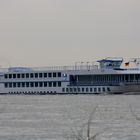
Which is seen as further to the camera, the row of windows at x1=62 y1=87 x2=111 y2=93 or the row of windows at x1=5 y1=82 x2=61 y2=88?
the row of windows at x1=5 y1=82 x2=61 y2=88

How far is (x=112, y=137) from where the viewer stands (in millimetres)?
36750

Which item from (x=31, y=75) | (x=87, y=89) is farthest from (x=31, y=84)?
(x=87, y=89)

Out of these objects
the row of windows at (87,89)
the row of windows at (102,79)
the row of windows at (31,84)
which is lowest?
the row of windows at (87,89)

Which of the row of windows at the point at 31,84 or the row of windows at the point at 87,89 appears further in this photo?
the row of windows at the point at 31,84

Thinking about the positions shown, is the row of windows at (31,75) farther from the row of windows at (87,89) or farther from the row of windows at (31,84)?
the row of windows at (87,89)

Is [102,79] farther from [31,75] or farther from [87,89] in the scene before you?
[31,75]

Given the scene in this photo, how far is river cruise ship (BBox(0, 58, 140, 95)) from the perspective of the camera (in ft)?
456

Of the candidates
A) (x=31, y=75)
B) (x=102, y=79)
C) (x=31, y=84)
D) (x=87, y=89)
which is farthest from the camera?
(x=31, y=75)

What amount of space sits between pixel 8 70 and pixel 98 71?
2133cm

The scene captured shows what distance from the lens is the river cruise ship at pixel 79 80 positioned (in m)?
139

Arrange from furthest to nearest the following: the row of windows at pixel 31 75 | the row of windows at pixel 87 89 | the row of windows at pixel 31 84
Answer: the row of windows at pixel 31 75 < the row of windows at pixel 31 84 < the row of windows at pixel 87 89

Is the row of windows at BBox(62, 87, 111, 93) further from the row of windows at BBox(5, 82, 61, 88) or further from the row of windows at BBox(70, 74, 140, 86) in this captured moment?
the row of windows at BBox(5, 82, 61, 88)

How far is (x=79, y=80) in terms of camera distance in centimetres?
14112

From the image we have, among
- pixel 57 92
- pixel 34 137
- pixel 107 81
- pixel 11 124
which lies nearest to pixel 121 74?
pixel 107 81
